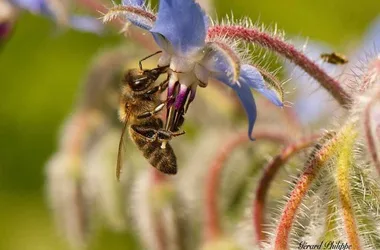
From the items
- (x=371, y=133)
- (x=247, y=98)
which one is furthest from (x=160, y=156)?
(x=371, y=133)

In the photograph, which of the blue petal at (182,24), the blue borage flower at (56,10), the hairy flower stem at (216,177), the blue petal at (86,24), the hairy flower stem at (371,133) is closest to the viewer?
the hairy flower stem at (371,133)

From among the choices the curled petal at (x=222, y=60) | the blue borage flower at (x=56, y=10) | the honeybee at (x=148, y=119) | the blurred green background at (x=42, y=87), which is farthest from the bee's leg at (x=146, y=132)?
the blurred green background at (x=42, y=87)

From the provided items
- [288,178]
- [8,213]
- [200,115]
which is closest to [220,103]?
[200,115]

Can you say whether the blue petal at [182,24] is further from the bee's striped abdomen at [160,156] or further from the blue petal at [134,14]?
the bee's striped abdomen at [160,156]

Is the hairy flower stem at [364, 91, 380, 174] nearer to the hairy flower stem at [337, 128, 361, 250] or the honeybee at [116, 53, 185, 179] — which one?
the hairy flower stem at [337, 128, 361, 250]

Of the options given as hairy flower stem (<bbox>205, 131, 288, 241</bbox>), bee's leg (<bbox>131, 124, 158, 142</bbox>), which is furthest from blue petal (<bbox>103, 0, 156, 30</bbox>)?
hairy flower stem (<bbox>205, 131, 288, 241</bbox>)

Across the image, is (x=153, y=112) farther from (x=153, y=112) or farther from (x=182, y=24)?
(x=182, y=24)

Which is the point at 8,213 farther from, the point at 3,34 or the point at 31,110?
the point at 3,34
